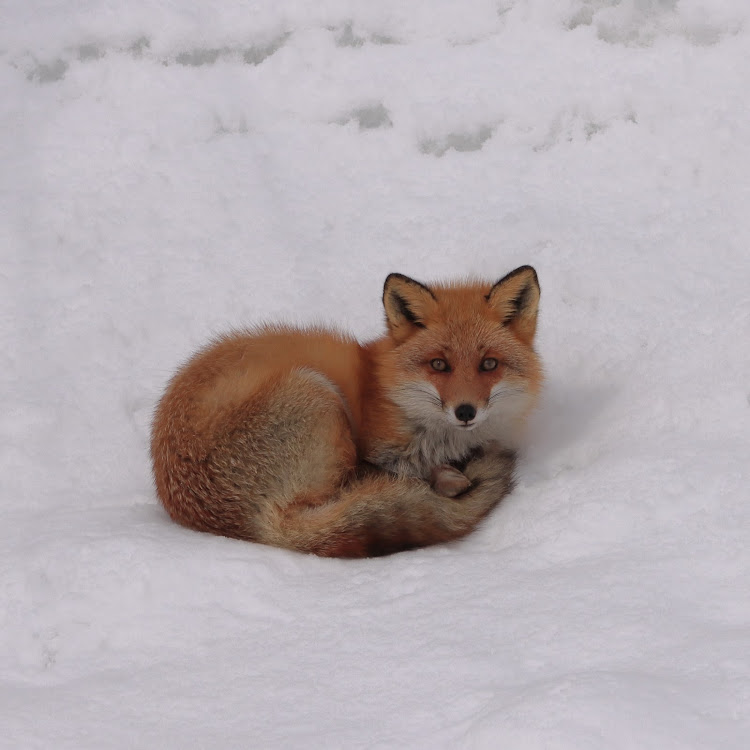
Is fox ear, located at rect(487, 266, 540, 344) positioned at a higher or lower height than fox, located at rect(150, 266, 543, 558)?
higher

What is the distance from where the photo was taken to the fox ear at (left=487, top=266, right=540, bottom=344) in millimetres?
3559

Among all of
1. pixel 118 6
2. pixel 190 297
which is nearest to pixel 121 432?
pixel 190 297

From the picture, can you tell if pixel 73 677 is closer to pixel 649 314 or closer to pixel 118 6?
pixel 649 314

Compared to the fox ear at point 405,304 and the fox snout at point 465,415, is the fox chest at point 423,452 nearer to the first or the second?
the fox snout at point 465,415

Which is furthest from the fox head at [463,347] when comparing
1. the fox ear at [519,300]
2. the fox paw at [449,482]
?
the fox paw at [449,482]

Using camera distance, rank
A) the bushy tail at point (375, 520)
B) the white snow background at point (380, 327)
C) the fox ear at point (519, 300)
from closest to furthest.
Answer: the white snow background at point (380, 327) < the bushy tail at point (375, 520) < the fox ear at point (519, 300)

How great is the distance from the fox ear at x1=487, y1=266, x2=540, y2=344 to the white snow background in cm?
43

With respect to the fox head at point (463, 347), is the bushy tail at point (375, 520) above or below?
below

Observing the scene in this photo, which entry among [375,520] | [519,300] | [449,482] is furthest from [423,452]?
[519,300]

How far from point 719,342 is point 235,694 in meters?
2.28

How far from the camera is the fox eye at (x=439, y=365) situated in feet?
11.5

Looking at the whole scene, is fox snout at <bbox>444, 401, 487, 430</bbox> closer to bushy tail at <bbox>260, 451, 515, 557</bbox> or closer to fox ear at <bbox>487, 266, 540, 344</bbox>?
bushy tail at <bbox>260, 451, 515, 557</bbox>

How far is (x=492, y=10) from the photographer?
17.7ft

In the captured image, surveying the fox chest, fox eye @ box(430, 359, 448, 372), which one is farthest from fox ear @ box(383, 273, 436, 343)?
the fox chest
